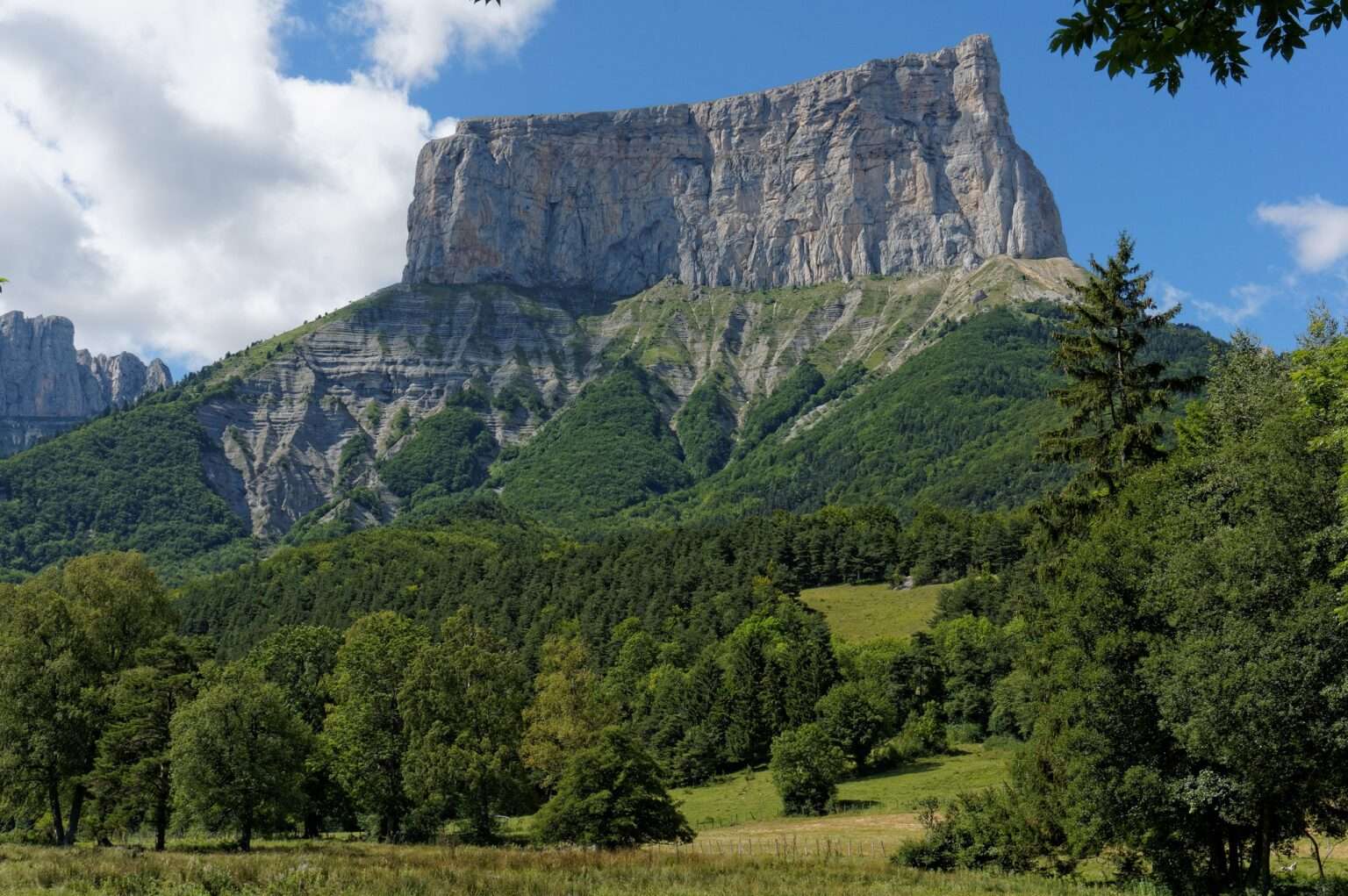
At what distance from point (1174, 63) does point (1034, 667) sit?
28.6 meters

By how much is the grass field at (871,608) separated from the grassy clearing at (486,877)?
81256mm

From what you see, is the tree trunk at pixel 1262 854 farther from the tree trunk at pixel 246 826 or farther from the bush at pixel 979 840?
the tree trunk at pixel 246 826

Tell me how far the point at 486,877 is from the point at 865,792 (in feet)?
151

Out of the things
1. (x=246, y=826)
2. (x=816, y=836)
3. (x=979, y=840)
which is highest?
(x=246, y=826)

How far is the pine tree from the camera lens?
115 feet

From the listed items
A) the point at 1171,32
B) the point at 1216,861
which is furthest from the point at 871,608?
the point at 1171,32

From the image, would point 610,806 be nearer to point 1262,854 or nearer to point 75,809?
point 1262,854

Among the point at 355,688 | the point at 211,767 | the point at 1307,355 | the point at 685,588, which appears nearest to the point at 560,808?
the point at 211,767

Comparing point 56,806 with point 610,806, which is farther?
point 56,806

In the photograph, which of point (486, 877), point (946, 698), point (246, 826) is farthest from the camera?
point (946, 698)

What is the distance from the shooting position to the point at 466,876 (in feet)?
95.0

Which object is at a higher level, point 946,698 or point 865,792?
point 946,698

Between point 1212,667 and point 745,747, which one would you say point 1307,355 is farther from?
point 745,747

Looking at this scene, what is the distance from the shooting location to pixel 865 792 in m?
70.0
